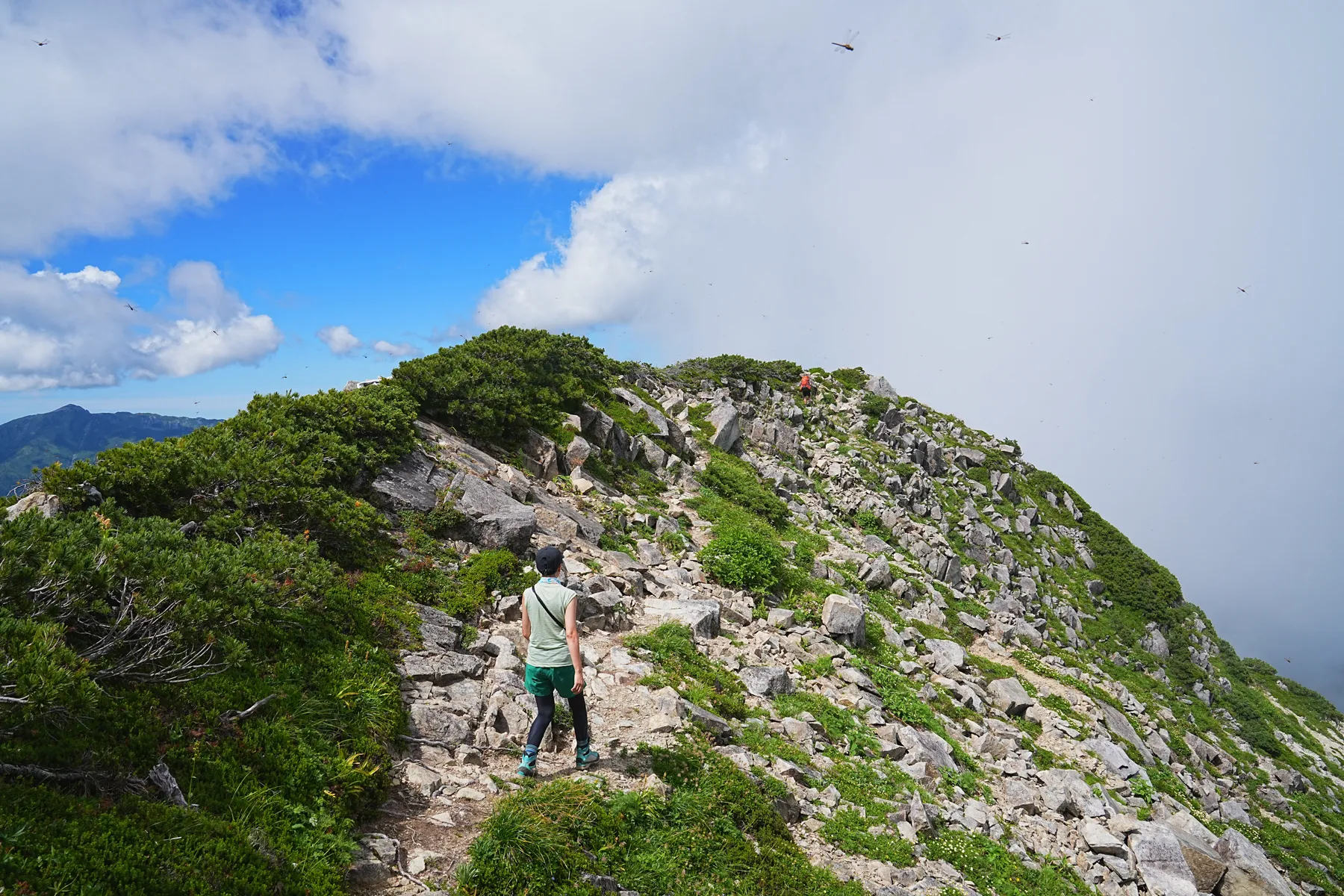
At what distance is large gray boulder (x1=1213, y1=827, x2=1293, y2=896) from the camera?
11.7 metres

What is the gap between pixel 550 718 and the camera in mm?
7797

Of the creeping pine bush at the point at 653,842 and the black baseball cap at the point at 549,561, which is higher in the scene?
the black baseball cap at the point at 549,561

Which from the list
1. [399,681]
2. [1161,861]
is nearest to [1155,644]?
[1161,861]

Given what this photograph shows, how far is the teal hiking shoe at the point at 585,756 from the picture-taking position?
314 inches

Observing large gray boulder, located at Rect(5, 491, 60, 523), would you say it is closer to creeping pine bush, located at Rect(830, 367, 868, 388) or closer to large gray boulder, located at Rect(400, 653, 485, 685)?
large gray boulder, located at Rect(400, 653, 485, 685)

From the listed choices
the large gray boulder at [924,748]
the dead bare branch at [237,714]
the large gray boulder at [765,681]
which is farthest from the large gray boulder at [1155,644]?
the dead bare branch at [237,714]

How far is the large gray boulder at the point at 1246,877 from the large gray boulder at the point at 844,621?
7.98 m

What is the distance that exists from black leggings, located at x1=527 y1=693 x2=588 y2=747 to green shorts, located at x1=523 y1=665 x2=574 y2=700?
0.08 m

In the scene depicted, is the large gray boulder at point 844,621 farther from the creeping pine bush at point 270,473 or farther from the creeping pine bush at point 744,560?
the creeping pine bush at point 270,473

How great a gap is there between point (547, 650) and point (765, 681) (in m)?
6.16

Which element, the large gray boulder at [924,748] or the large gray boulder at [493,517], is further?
the large gray boulder at [493,517]

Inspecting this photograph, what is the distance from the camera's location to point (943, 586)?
26.2 meters

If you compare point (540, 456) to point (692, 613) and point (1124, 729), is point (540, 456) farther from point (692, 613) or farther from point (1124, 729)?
point (1124, 729)

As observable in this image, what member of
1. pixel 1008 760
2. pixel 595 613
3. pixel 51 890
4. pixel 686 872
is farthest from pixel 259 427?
pixel 1008 760
